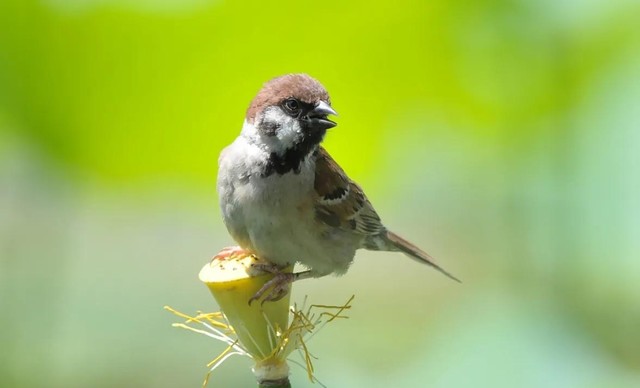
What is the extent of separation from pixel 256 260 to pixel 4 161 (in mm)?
693

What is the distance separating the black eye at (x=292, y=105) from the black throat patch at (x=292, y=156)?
0.04 metres

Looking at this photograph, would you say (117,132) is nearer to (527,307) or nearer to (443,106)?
(443,106)

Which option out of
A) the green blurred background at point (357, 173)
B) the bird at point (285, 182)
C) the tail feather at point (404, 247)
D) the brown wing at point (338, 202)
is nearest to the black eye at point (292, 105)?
the bird at point (285, 182)

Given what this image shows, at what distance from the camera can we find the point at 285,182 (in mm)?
868

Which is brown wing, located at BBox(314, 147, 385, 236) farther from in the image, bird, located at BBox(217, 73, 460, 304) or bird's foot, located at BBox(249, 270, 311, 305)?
bird's foot, located at BBox(249, 270, 311, 305)

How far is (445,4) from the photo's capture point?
1.32 m

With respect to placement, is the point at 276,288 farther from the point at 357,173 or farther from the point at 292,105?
the point at 357,173

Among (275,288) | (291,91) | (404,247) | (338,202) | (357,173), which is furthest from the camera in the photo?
(357,173)

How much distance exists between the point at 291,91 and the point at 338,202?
0.21 metres

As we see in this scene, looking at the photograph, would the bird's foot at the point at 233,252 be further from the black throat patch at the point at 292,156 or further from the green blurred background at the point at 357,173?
the green blurred background at the point at 357,173

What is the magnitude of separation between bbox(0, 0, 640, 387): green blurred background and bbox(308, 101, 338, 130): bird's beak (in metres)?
0.46

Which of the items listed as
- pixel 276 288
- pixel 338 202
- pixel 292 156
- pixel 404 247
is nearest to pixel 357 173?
pixel 404 247

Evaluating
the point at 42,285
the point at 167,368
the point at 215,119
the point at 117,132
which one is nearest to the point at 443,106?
the point at 215,119

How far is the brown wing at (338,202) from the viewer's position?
0.92 metres
